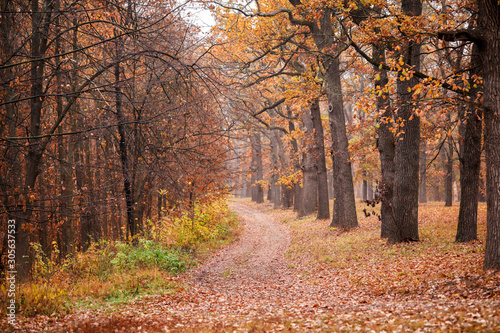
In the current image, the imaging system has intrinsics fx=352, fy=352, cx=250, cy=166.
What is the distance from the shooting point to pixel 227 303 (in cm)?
831

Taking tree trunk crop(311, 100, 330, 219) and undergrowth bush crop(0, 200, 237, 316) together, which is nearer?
undergrowth bush crop(0, 200, 237, 316)

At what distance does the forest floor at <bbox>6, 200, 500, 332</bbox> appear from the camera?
18.7 feet

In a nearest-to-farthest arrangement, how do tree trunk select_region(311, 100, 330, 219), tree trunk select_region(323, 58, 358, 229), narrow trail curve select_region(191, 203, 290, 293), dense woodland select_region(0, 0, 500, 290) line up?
dense woodland select_region(0, 0, 500, 290)
narrow trail curve select_region(191, 203, 290, 293)
tree trunk select_region(323, 58, 358, 229)
tree trunk select_region(311, 100, 330, 219)

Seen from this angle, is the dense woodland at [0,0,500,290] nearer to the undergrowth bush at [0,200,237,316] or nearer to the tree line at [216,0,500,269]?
the tree line at [216,0,500,269]

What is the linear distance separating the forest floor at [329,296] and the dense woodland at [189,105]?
1170mm

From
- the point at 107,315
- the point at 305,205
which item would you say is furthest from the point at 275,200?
the point at 107,315

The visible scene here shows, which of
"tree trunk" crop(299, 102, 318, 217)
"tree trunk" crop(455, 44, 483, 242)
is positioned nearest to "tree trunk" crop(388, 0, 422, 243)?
"tree trunk" crop(455, 44, 483, 242)

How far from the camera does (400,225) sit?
11836 mm

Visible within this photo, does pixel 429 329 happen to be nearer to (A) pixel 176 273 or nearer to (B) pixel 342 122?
(A) pixel 176 273

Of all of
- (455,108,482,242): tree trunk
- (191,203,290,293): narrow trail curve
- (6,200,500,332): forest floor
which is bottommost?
(191,203,290,293): narrow trail curve

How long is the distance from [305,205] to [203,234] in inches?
370

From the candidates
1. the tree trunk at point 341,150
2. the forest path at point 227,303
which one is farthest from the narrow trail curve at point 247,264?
the tree trunk at point 341,150

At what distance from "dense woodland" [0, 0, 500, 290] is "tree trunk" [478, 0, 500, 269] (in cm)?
2

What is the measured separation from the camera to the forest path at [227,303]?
20.6ft
